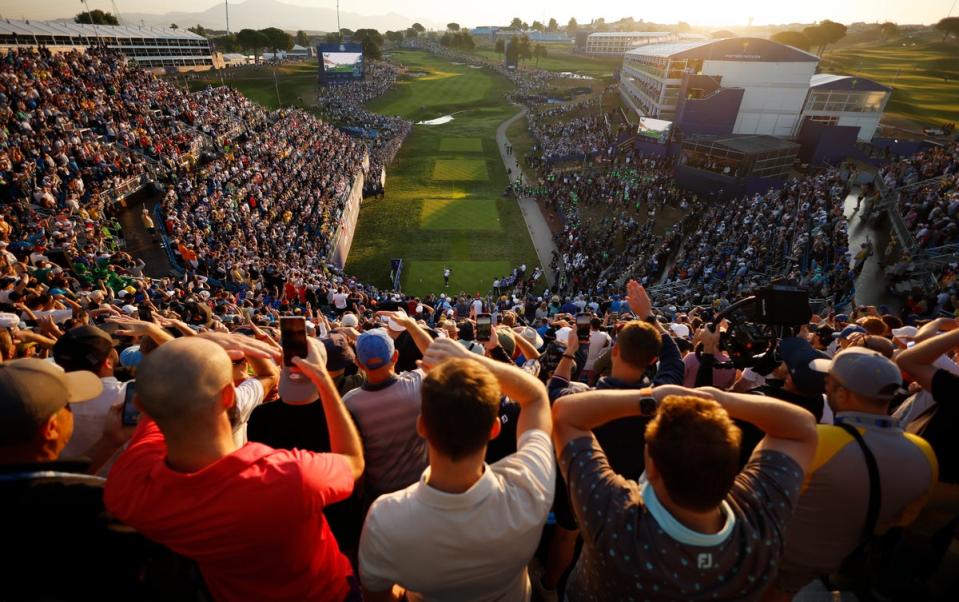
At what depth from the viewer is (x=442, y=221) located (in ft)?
91.1

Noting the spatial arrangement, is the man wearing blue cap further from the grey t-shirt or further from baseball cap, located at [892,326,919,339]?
baseball cap, located at [892,326,919,339]

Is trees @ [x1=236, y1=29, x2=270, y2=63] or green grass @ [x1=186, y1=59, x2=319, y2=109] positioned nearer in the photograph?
green grass @ [x1=186, y1=59, x2=319, y2=109]

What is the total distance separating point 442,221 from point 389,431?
83.9 feet

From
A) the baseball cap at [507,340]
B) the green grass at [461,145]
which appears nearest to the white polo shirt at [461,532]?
the baseball cap at [507,340]

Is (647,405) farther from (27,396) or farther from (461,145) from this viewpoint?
(461,145)

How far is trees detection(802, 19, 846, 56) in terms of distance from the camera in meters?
68.0

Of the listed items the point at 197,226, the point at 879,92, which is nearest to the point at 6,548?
the point at 197,226

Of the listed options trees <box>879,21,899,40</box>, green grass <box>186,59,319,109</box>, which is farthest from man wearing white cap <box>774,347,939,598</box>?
trees <box>879,21,899,40</box>

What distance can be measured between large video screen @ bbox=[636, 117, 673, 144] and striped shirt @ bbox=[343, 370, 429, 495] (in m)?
37.8

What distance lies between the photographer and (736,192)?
28812mm

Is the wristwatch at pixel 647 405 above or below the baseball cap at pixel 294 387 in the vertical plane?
above

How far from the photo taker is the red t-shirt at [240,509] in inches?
68.5

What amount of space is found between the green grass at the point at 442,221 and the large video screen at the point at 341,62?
966 centimetres

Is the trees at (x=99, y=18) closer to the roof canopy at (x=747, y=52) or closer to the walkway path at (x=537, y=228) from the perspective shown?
the walkway path at (x=537, y=228)
